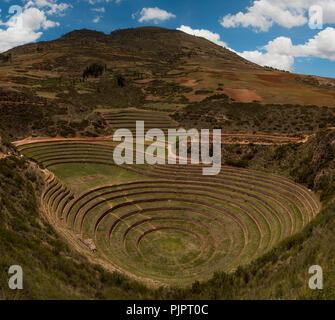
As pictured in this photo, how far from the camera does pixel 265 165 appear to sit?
29.5 meters

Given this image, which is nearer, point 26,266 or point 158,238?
point 26,266

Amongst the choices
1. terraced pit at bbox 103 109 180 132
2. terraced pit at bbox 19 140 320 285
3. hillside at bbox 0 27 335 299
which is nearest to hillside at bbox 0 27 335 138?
hillside at bbox 0 27 335 299

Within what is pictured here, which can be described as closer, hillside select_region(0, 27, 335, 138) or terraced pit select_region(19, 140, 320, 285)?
terraced pit select_region(19, 140, 320, 285)

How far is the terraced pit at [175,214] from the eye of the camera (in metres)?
16.9

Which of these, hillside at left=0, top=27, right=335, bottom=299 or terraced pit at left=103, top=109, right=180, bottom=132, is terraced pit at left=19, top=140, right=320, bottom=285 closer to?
hillside at left=0, top=27, right=335, bottom=299

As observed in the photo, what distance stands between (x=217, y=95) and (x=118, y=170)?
154ft

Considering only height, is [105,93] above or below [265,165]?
above

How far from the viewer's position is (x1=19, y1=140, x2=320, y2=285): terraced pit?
16.9 meters

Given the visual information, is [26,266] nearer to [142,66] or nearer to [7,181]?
[7,181]

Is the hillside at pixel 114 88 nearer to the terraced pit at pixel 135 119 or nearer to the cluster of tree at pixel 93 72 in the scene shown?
the cluster of tree at pixel 93 72

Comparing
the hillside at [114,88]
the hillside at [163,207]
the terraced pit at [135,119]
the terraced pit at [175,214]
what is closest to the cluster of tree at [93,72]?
the hillside at [114,88]

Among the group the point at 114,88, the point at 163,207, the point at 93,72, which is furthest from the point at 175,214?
the point at 93,72

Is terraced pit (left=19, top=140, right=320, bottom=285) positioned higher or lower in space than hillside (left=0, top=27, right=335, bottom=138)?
lower
